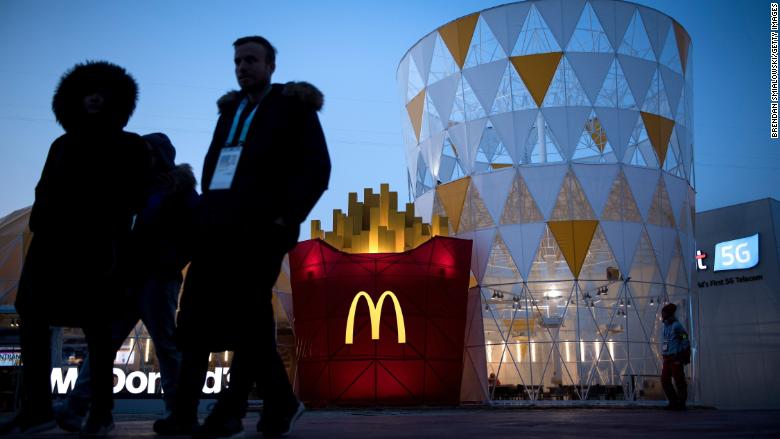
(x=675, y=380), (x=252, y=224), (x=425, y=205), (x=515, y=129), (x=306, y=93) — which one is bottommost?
(x=675, y=380)

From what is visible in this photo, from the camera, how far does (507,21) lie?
2267 cm

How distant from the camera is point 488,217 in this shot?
22281 mm

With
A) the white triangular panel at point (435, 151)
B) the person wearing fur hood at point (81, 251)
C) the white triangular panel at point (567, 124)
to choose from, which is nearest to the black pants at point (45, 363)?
the person wearing fur hood at point (81, 251)

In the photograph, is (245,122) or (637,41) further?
(637,41)

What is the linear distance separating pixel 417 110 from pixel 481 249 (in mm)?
5603

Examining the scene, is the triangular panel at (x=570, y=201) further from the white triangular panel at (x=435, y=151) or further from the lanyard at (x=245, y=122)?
the lanyard at (x=245, y=122)

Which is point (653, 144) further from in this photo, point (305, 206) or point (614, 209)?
point (305, 206)

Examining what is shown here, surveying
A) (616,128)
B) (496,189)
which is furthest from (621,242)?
(496,189)

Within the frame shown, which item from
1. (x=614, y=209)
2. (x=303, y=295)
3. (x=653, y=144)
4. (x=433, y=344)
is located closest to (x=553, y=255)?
(x=614, y=209)

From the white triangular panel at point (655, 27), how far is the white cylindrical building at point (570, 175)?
0.05 m

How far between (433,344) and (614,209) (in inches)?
279

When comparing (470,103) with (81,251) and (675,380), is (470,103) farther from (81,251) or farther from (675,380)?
(81,251)

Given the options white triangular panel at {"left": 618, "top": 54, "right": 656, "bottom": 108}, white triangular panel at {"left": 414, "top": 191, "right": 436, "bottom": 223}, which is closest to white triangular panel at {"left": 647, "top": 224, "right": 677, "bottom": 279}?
white triangular panel at {"left": 618, "top": 54, "right": 656, "bottom": 108}

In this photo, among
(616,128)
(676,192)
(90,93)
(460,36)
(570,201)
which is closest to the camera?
(90,93)
